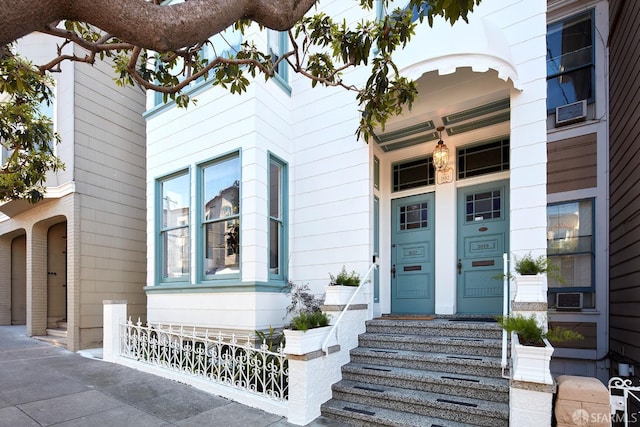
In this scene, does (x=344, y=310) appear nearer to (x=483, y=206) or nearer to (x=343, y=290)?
(x=343, y=290)

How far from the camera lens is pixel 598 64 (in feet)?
21.0

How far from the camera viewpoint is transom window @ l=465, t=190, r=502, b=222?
5.53 meters

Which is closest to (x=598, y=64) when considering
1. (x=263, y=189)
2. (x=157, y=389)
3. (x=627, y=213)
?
(x=627, y=213)

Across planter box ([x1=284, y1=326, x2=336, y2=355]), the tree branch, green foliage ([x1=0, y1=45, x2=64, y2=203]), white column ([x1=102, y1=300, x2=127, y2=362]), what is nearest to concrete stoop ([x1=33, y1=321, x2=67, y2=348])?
white column ([x1=102, y1=300, x2=127, y2=362])

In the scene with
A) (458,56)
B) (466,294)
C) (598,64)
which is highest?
(598,64)

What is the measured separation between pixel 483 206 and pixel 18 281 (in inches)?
490

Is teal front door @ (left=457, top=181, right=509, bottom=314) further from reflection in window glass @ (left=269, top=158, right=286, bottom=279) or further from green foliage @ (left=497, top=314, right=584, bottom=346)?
reflection in window glass @ (left=269, top=158, right=286, bottom=279)

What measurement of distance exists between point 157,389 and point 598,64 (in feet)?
29.3

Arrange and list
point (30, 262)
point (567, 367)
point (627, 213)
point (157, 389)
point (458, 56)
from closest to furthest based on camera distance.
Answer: point (458, 56)
point (157, 389)
point (627, 213)
point (567, 367)
point (30, 262)

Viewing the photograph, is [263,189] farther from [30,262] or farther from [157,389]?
[30,262]

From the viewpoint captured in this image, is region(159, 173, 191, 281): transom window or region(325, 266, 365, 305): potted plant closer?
region(325, 266, 365, 305): potted plant

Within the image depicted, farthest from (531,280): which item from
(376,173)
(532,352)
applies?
(376,173)

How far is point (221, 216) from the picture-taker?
602cm

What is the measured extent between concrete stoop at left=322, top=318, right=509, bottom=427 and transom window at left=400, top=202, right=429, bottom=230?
1.81 meters
